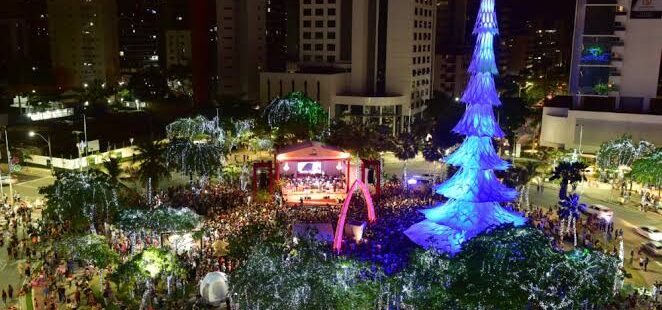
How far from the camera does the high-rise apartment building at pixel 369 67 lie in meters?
71.4

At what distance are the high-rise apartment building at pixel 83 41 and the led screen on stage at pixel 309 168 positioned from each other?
81.7 m

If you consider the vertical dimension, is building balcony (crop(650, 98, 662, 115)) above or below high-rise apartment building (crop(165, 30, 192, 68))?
below

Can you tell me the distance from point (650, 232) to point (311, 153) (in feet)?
80.7

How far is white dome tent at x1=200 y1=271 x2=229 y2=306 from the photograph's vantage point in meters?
27.3

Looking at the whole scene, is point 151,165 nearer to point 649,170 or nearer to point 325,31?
point 649,170

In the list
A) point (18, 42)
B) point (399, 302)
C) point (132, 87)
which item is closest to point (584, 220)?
point (399, 302)

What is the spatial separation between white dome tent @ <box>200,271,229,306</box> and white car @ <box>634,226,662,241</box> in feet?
86.1

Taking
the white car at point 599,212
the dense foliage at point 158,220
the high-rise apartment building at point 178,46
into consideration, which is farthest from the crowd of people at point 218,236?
the high-rise apartment building at point 178,46

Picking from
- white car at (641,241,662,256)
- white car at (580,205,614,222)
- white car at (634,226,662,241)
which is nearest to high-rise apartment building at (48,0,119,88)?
white car at (580,205,614,222)

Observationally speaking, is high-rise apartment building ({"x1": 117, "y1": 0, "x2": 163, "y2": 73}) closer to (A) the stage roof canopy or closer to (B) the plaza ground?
(B) the plaza ground

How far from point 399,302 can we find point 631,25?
52373 mm

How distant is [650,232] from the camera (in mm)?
37500

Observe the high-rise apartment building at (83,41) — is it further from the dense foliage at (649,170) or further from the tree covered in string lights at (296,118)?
the dense foliage at (649,170)

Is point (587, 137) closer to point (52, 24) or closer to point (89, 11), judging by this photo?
point (89, 11)
